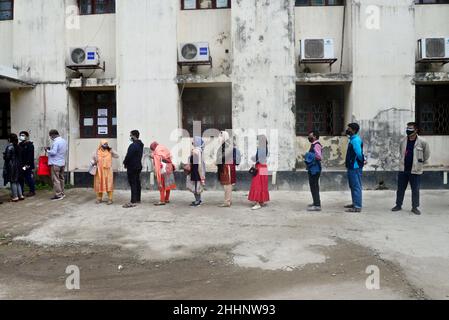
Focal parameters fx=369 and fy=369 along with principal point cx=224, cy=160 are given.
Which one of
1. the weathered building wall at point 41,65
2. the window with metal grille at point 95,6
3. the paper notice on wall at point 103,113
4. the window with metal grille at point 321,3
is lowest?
the paper notice on wall at point 103,113

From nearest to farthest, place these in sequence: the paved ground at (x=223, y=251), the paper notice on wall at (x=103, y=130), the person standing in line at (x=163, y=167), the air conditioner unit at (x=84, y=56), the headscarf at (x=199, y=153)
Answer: the paved ground at (x=223, y=251)
the headscarf at (x=199, y=153)
the person standing in line at (x=163, y=167)
the air conditioner unit at (x=84, y=56)
the paper notice on wall at (x=103, y=130)

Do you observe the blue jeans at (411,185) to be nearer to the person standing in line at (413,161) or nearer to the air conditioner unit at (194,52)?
the person standing in line at (413,161)

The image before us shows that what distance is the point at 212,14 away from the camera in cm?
1083

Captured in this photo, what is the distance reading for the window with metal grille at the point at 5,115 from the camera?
1182cm

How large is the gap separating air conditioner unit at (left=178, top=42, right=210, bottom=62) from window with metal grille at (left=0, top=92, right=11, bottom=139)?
599cm

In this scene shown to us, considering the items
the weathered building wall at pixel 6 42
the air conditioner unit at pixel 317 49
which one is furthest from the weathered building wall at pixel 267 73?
the weathered building wall at pixel 6 42

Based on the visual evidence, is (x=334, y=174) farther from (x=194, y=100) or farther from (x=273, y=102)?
(x=194, y=100)

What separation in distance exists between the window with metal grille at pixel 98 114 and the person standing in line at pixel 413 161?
807 cm

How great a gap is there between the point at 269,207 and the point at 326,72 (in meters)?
4.76

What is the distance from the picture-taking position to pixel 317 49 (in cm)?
1003

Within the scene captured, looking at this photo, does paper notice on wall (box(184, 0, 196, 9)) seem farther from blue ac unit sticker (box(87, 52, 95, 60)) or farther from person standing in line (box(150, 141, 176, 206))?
person standing in line (box(150, 141, 176, 206))

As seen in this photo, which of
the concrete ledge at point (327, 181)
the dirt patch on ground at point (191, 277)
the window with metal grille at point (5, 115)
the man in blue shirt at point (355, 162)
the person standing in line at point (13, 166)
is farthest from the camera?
the window with metal grille at point (5, 115)

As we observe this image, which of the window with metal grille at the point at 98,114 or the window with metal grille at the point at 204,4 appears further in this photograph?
the window with metal grille at the point at 98,114

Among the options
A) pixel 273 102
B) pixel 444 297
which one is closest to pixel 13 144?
pixel 273 102
